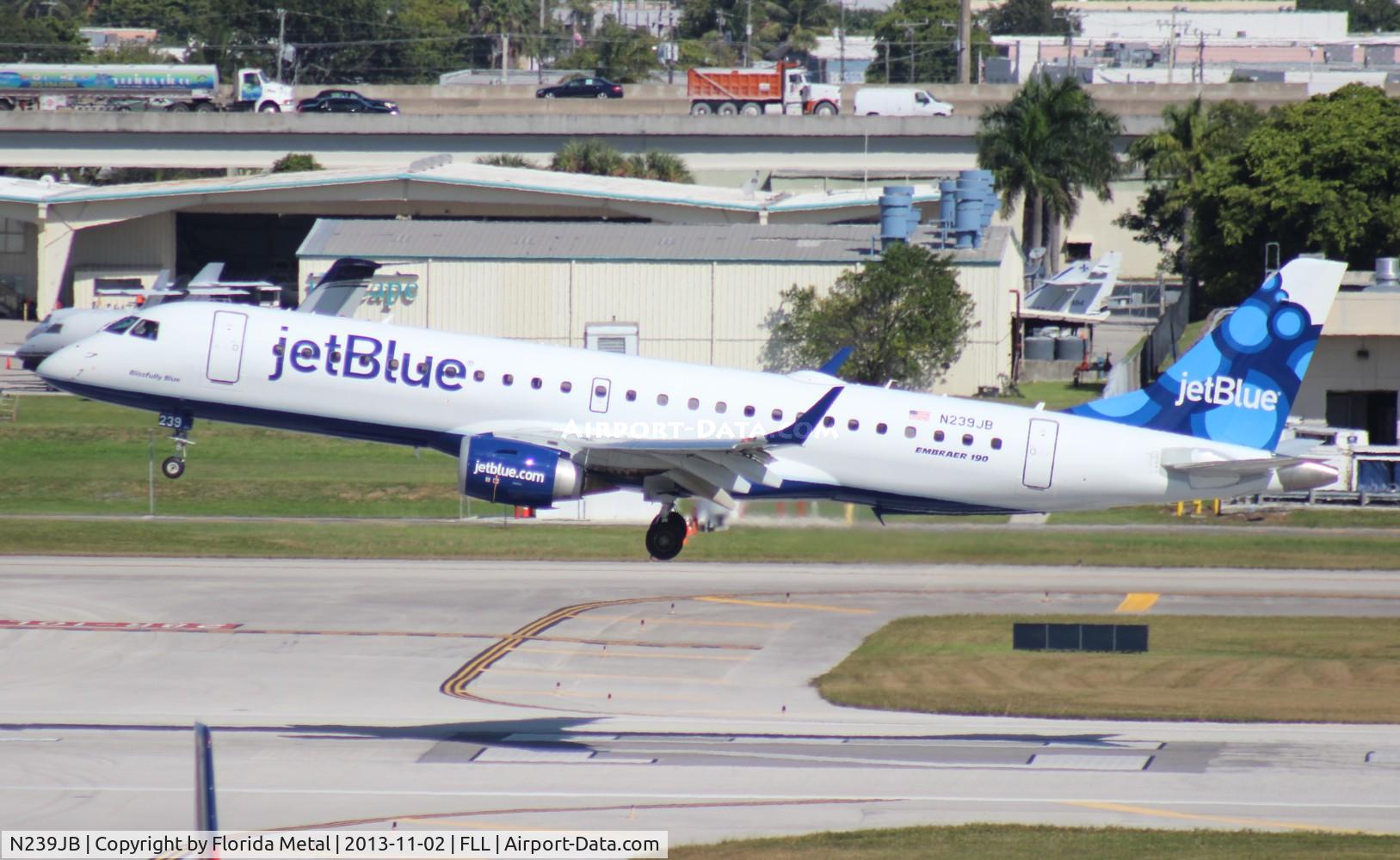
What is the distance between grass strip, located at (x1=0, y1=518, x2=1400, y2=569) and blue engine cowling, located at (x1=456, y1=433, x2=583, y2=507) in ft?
103

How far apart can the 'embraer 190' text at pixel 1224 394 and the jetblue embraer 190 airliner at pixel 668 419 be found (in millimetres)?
61

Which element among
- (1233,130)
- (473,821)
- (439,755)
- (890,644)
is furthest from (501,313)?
(1233,130)

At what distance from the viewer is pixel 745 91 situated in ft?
490

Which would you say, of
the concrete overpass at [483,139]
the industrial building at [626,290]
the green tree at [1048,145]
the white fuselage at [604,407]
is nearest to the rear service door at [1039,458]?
the white fuselage at [604,407]

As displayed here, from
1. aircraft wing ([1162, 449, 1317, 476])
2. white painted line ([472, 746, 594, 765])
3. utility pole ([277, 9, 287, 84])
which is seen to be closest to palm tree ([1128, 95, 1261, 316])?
aircraft wing ([1162, 449, 1317, 476])

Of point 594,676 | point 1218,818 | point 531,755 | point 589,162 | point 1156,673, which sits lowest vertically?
point 1156,673

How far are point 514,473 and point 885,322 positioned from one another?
5707 cm

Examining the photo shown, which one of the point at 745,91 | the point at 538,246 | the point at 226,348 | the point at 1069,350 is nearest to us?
the point at 226,348

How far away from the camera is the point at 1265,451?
39719 mm

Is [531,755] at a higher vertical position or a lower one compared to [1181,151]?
lower

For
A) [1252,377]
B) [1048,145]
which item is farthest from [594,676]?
[1048,145]

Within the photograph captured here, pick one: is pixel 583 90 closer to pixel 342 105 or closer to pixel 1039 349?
pixel 342 105

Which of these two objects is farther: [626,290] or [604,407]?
[626,290]

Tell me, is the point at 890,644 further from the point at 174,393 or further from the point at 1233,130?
the point at 1233,130
